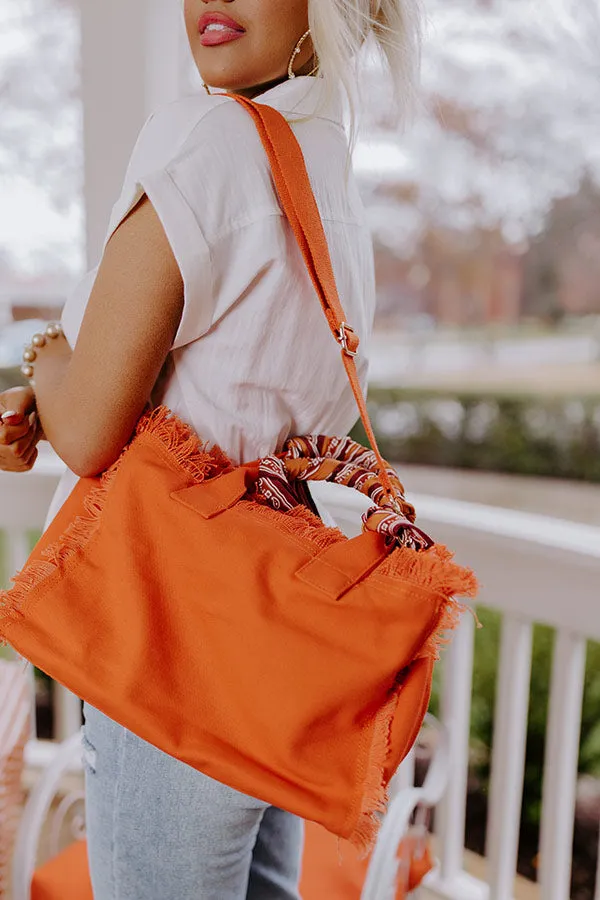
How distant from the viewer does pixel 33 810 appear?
43.5 inches

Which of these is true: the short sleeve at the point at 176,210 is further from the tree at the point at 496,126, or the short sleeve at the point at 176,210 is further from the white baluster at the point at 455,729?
the tree at the point at 496,126

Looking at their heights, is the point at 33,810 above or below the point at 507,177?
below

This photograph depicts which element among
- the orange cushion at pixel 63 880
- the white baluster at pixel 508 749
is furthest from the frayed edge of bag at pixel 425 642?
the white baluster at pixel 508 749

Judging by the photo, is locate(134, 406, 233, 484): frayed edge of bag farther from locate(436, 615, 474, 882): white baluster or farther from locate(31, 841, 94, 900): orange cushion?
locate(436, 615, 474, 882): white baluster

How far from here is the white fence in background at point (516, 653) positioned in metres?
1.41

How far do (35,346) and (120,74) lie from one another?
90cm

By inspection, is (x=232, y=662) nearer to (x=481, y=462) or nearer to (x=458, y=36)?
(x=458, y=36)

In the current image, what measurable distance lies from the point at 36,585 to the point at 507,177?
2.49 metres

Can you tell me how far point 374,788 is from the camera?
2.01 feet

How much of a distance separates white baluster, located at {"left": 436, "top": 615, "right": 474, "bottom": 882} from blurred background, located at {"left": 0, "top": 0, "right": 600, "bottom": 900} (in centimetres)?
9

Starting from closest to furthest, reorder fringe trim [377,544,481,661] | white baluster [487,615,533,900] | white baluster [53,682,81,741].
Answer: fringe trim [377,544,481,661] < white baluster [487,615,533,900] < white baluster [53,682,81,741]

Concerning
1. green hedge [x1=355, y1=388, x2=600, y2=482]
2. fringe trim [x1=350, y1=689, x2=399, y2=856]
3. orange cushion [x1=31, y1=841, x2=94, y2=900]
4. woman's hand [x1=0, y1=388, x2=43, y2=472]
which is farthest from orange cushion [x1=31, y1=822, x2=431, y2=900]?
green hedge [x1=355, y1=388, x2=600, y2=482]

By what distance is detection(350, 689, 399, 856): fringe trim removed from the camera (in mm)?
611

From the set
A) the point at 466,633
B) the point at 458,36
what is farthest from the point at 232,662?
the point at 458,36
